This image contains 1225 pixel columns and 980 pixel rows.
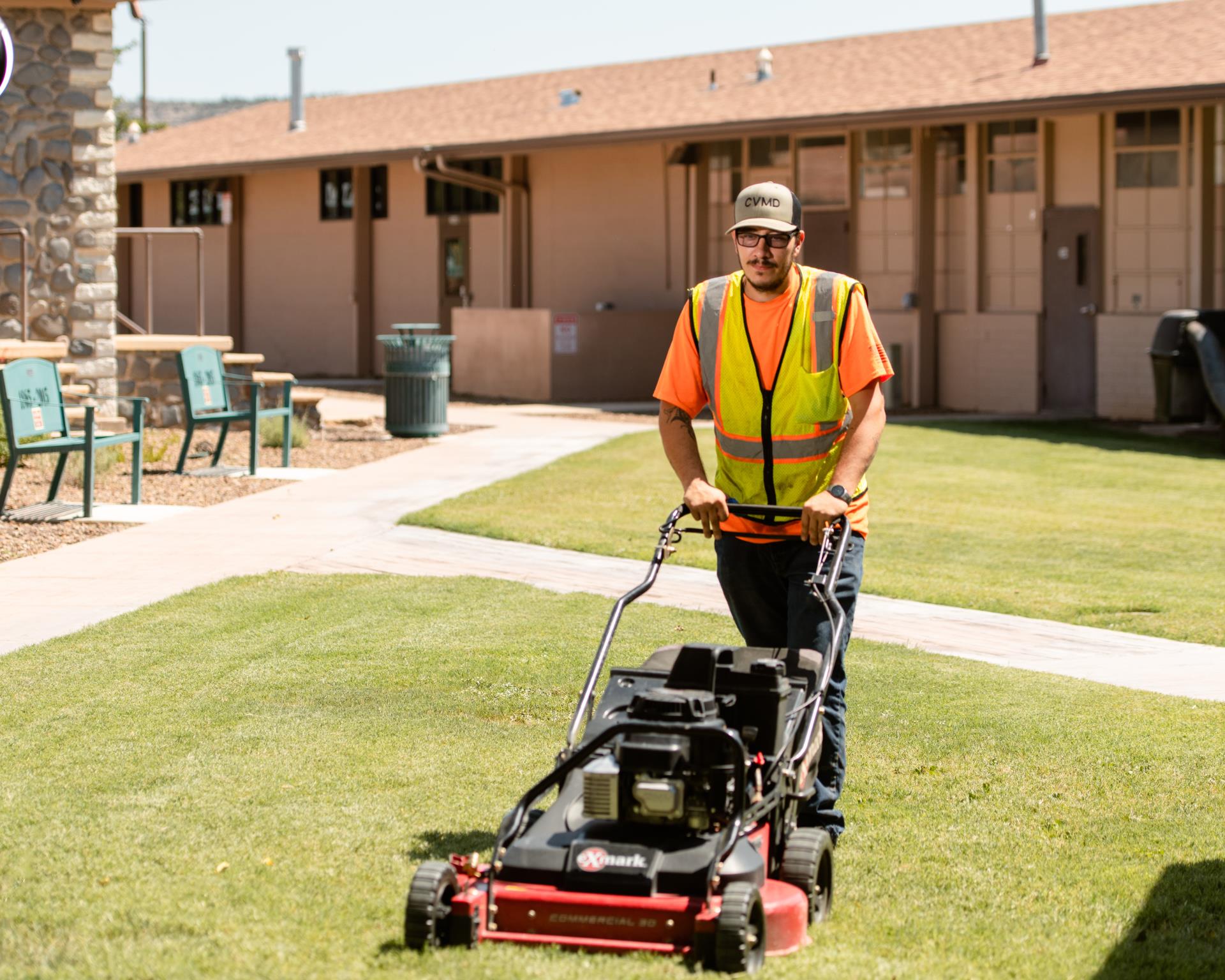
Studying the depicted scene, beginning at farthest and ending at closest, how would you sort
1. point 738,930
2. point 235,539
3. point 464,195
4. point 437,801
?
point 464,195 → point 235,539 → point 437,801 → point 738,930

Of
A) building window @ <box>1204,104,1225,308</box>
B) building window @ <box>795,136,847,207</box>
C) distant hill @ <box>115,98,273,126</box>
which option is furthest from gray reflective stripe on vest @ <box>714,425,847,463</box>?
distant hill @ <box>115,98,273,126</box>

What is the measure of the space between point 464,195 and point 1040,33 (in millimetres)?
10401

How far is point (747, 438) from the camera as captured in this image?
5293 mm

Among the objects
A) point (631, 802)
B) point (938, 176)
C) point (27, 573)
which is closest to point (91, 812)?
point (631, 802)

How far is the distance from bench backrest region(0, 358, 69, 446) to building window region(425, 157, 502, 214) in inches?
716

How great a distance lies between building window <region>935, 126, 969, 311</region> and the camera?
24.5 meters

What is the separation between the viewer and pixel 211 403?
15586mm

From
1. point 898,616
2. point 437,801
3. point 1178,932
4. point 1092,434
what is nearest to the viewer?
point 1178,932

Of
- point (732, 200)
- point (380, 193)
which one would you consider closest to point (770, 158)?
point (732, 200)

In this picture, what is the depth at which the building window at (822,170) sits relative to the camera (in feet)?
84.3

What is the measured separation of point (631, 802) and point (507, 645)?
3.79 meters

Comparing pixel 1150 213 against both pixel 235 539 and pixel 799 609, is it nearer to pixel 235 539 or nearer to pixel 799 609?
pixel 235 539

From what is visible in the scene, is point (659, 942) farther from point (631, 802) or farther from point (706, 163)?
point (706, 163)

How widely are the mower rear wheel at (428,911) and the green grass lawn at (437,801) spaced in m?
0.05
